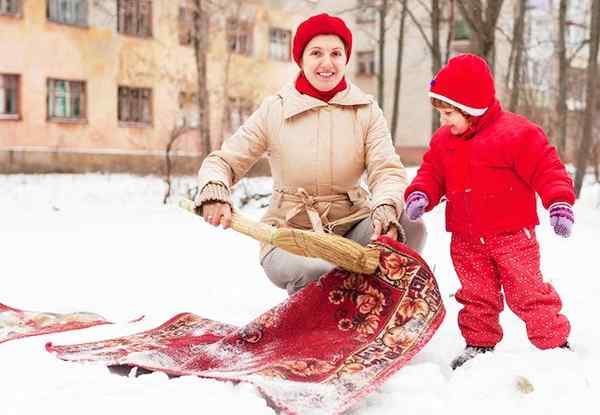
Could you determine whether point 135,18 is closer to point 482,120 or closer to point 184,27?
point 184,27

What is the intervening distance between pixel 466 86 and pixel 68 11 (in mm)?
18109

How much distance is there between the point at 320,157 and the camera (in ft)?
12.6

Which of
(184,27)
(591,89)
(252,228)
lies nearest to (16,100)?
(184,27)

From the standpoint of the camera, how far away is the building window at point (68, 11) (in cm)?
1958

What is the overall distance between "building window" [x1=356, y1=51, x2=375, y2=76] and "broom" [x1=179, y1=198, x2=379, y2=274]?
2731 centimetres

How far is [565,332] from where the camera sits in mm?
3408

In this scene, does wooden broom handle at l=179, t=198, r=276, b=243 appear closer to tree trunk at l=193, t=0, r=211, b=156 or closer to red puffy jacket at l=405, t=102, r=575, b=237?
red puffy jacket at l=405, t=102, r=575, b=237

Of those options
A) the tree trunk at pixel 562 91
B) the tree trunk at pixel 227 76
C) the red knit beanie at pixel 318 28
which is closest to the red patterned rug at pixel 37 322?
the red knit beanie at pixel 318 28

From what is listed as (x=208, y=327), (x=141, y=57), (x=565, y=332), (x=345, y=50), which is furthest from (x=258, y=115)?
(x=141, y=57)

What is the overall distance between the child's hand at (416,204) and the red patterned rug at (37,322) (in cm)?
180

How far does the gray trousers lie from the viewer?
3799 mm

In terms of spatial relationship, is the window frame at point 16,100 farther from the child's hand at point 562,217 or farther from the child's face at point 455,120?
the child's hand at point 562,217

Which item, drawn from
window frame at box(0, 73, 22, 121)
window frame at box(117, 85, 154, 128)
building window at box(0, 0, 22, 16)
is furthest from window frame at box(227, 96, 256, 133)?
building window at box(0, 0, 22, 16)

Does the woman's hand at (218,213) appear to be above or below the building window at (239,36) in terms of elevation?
below
